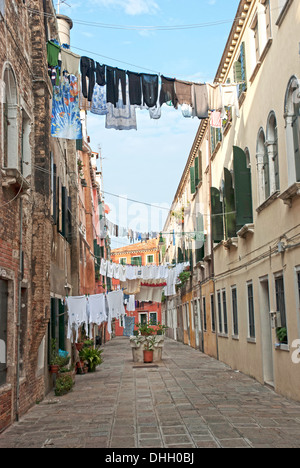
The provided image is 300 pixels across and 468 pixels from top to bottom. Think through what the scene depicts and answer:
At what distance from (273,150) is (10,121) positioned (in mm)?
5622

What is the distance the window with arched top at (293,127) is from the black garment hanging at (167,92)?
2485 mm

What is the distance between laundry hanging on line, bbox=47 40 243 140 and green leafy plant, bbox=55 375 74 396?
17.8 ft

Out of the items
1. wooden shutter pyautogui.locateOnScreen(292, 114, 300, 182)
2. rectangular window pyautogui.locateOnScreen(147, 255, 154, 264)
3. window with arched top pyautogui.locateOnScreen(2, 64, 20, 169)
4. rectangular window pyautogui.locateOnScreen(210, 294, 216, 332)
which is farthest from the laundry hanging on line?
rectangular window pyautogui.locateOnScreen(147, 255, 154, 264)

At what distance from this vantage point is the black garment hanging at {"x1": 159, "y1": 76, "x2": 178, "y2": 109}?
11359 millimetres

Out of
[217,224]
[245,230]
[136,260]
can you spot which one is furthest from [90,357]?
[136,260]

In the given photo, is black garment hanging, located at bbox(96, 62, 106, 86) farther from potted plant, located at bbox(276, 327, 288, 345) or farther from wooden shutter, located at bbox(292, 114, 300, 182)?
potted plant, located at bbox(276, 327, 288, 345)

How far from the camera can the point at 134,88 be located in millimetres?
11109

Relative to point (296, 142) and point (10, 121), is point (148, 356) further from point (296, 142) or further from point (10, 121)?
point (10, 121)

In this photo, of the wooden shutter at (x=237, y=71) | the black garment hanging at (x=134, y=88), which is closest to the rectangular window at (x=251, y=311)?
the wooden shutter at (x=237, y=71)

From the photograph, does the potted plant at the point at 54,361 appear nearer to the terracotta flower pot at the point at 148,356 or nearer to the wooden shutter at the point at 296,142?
the wooden shutter at the point at 296,142

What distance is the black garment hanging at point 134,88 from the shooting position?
36.4ft
